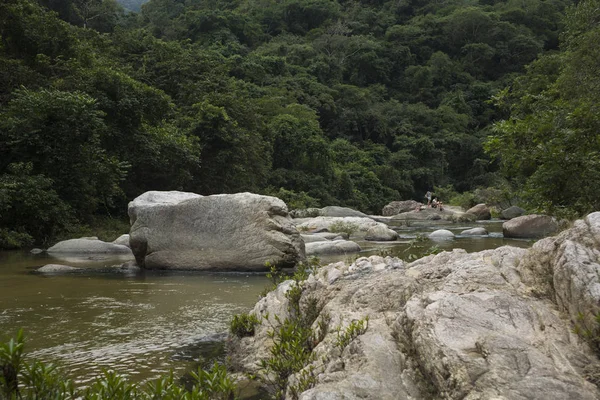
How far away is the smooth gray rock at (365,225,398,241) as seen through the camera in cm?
1773

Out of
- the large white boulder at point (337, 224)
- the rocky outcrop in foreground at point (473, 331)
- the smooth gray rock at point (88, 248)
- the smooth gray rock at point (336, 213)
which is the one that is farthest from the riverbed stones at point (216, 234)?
the smooth gray rock at point (336, 213)

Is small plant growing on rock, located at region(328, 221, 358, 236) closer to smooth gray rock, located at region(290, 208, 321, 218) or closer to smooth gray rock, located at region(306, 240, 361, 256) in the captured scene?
smooth gray rock, located at region(306, 240, 361, 256)

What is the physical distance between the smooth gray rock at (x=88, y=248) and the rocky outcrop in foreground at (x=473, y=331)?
11.1m

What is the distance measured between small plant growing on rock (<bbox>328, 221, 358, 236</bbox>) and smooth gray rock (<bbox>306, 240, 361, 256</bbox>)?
558 centimetres

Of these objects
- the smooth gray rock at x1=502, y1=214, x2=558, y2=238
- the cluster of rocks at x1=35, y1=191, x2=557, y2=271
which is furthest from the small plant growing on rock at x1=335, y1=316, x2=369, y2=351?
the smooth gray rock at x1=502, y1=214, x2=558, y2=238

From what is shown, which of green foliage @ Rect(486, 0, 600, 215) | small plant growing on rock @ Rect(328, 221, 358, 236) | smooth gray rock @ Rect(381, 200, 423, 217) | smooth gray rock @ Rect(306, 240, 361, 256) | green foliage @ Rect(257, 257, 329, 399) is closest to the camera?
green foliage @ Rect(257, 257, 329, 399)

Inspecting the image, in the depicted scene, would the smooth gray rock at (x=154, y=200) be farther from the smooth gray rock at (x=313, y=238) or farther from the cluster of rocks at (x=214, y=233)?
the smooth gray rock at (x=313, y=238)

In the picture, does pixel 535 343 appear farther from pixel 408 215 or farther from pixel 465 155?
pixel 465 155

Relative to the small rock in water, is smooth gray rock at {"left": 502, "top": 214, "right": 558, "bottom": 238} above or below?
above

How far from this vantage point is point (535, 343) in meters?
3.19

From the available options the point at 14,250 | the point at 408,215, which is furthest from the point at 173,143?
the point at 408,215

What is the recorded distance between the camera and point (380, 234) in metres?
17.9

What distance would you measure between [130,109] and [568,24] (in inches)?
809

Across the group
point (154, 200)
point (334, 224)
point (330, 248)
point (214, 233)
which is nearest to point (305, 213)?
point (334, 224)
